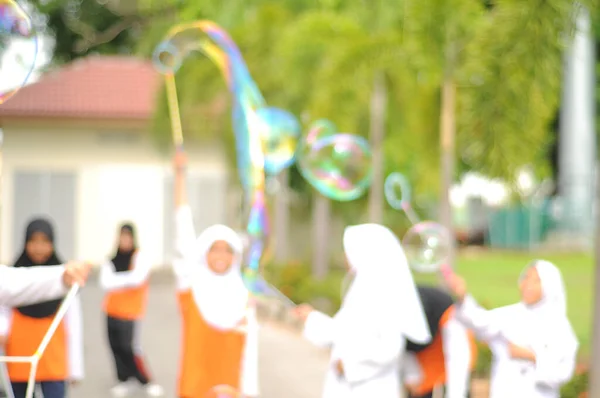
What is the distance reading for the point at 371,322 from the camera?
5875 millimetres

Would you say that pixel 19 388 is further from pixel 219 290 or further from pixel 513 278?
pixel 513 278

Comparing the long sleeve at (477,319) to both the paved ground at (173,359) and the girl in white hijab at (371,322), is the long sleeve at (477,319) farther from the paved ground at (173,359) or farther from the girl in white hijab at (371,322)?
the paved ground at (173,359)

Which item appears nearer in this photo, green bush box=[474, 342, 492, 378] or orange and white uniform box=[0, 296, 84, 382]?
orange and white uniform box=[0, 296, 84, 382]

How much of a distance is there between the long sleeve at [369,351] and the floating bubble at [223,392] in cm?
123

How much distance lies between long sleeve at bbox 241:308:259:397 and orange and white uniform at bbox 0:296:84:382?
1132 mm

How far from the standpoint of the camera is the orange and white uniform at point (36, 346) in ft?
22.4

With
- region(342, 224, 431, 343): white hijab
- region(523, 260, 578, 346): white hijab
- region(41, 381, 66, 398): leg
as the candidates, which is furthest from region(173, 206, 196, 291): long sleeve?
region(523, 260, 578, 346): white hijab

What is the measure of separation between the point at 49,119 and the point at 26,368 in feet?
72.9

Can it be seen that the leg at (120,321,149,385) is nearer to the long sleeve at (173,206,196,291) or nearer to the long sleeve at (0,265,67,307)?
the long sleeve at (173,206,196,291)

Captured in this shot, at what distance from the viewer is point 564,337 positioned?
6641mm

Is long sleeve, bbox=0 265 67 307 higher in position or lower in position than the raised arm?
lower

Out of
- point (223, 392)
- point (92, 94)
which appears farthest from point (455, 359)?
point (92, 94)

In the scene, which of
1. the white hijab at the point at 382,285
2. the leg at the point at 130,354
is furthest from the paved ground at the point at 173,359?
the white hijab at the point at 382,285

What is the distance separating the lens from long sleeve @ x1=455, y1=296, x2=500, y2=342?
6.39 m
